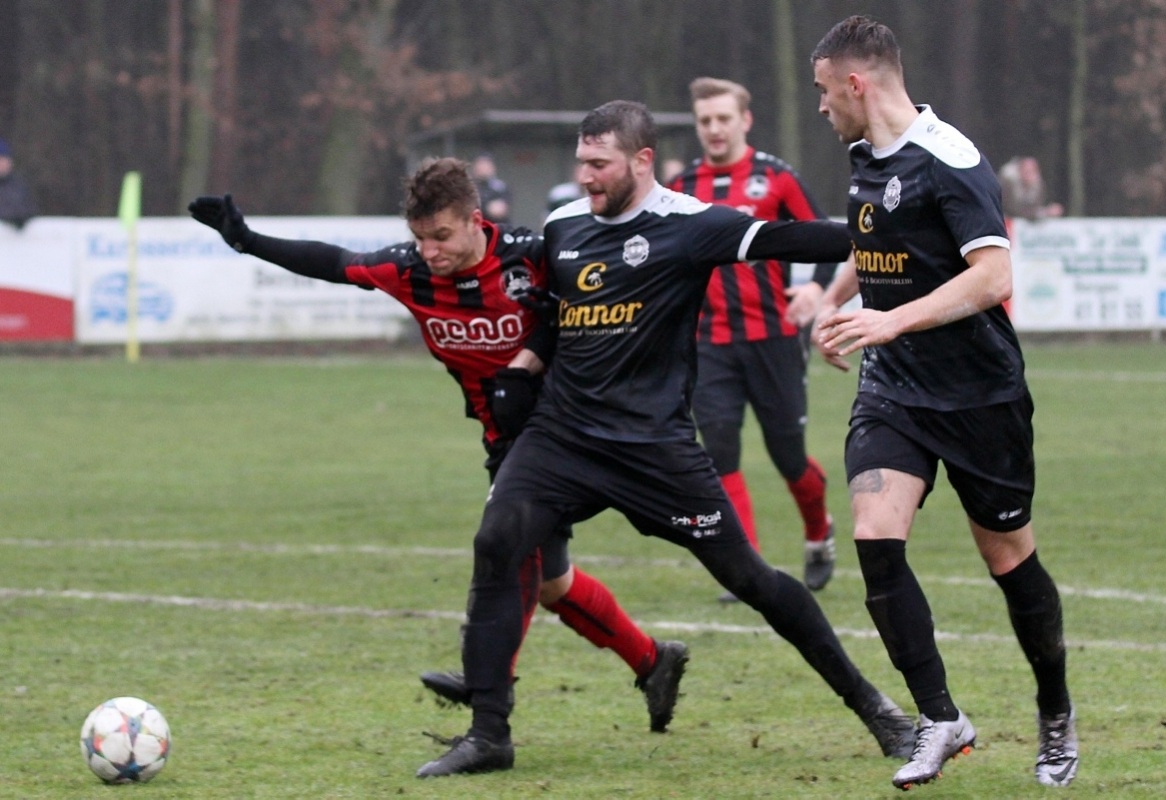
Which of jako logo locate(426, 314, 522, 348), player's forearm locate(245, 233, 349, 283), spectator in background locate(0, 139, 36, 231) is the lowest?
jako logo locate(426, 314, 522, 348)

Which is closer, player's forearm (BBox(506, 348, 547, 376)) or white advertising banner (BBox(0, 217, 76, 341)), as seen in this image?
player's forearm (BBox(506, 348, 547, 376))

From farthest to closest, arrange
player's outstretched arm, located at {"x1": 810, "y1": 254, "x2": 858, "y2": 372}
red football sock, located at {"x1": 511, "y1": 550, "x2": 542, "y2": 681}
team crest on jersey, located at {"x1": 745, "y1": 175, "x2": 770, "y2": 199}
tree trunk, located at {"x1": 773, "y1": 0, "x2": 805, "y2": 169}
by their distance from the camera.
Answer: tree trunk, located at {"x1": 773, "y1": 0, "x2": 805, "y2": 169} < team crest on jersey, located at {"x1": 745, "y1": 175, "x2": 770, "y2": 199} < red football sock, located at {"x1": 511, "y1": 550, "x2": 542, "y2": 681} < player's outstretched arm, located at {"x1": 810, "y1": 254, "x2": 858, "y2": 372}

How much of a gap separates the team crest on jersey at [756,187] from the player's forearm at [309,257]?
9.55 ft

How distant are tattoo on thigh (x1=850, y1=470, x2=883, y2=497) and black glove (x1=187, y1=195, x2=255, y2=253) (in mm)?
2208

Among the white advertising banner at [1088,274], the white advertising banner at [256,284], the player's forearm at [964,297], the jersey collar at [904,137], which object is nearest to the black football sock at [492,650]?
the player's forearm at [964,297]

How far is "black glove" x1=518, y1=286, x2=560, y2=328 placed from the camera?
5.69 metres

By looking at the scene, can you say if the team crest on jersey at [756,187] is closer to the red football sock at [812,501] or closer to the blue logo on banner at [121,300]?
the red football sock at [812,501]

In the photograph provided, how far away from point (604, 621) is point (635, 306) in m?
1.09

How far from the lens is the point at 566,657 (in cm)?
711

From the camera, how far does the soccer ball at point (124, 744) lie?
200 inches

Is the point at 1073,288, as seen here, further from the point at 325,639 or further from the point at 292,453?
the point at 325,639

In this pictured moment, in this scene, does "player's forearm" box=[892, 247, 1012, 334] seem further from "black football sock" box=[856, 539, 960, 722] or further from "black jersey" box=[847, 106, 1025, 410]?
"black football sock" box=[856, 539, 960, 722]

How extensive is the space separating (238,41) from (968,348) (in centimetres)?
3279

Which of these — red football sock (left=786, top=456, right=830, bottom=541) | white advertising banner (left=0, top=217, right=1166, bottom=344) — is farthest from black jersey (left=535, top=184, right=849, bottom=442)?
white advertising banner (left=0, top=217, right=1166, bottom=344)
